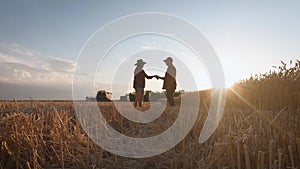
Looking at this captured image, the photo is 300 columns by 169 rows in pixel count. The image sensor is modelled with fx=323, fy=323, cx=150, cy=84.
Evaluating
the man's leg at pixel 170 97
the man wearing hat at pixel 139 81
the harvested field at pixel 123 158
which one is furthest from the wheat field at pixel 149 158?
the man wearing hat at pixel 139 81

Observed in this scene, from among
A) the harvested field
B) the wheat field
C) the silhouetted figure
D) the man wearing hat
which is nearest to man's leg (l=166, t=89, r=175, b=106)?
the silhouetted figure

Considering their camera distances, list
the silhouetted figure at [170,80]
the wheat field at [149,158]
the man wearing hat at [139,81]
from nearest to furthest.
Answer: the wheat field at [149,158]
the silhouetted figure at [170,80]
the man wearing hat at [139,81]

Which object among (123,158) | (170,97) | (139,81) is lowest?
(123,158)

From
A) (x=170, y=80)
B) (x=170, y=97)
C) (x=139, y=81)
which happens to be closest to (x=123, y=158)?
(x=170, y=97)

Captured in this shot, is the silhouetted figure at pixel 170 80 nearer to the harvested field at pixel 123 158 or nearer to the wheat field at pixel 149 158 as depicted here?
the wheat field at pixel 149 158

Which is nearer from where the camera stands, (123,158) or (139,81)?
(123,158)

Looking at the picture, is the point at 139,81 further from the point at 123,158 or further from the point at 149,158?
the point at 149,158

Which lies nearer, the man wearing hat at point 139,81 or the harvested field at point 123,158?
the harvested field at point 123,158

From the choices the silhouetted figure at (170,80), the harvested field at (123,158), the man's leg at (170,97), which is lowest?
the harvested field at (123,158)

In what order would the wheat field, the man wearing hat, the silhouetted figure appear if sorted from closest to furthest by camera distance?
the wheat field → the silhouetted figure → the man wearing hat

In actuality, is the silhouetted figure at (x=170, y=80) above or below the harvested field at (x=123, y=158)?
above

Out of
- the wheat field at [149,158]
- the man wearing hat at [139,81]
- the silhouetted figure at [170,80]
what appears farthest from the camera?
the man wearing hat at [139,81]

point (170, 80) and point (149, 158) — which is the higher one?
point (170, 80)

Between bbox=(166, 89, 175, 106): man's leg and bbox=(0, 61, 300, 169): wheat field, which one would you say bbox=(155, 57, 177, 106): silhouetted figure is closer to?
bbox=(166, 89, 175, 106): man's leg
